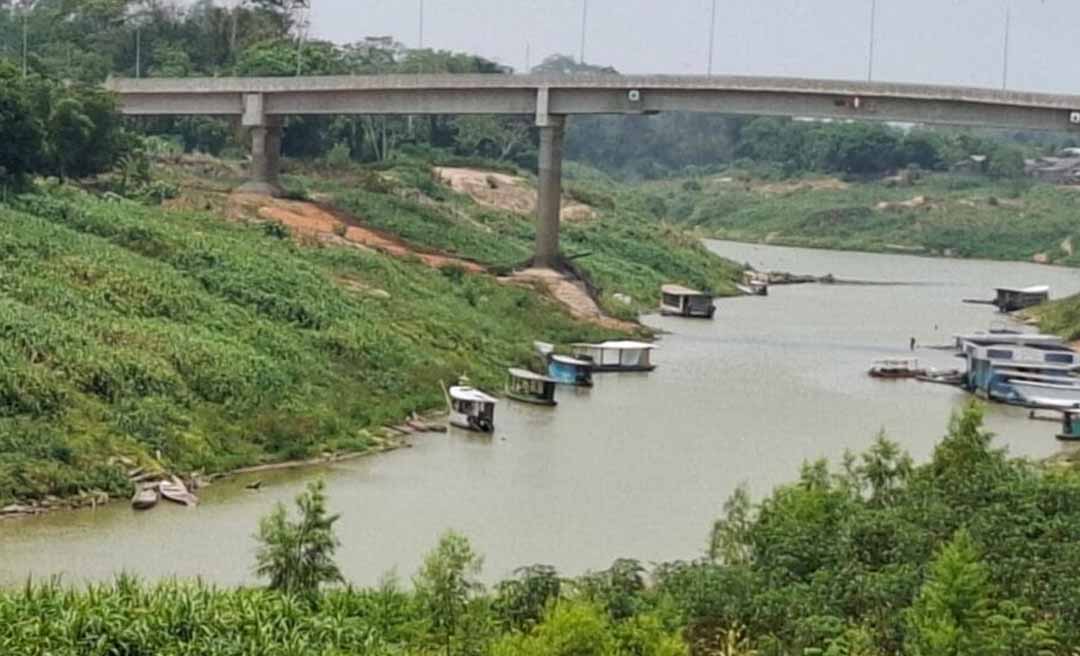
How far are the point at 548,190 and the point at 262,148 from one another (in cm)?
939

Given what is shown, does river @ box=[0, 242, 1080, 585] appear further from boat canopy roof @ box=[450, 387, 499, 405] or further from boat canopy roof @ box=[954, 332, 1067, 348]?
boat canopy roof @ box=[954, 332, 1067, 348]

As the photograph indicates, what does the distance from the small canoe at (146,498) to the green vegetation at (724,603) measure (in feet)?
21.1

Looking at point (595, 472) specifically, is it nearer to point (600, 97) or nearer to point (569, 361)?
point (569, 361)

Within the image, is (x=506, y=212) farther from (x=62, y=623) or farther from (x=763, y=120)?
(x=763, y=120)

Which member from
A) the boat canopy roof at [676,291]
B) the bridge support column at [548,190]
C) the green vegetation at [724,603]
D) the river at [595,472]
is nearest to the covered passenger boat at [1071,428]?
the river at [595,472]

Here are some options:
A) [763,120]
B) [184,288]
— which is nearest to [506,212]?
[184,288]

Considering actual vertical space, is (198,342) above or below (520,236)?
below

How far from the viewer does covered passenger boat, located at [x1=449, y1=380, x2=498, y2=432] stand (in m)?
30.7

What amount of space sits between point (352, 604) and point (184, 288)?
16990 millimetres

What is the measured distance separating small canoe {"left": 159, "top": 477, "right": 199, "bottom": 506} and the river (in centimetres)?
24

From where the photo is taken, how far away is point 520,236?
58438mm

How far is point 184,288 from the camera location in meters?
33.2

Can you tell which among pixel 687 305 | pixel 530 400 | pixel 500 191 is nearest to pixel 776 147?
pixel 500 191

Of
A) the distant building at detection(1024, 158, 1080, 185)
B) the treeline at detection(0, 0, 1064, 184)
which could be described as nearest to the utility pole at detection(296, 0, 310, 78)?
the treeline at detection(0, 0, 1064, 184)
